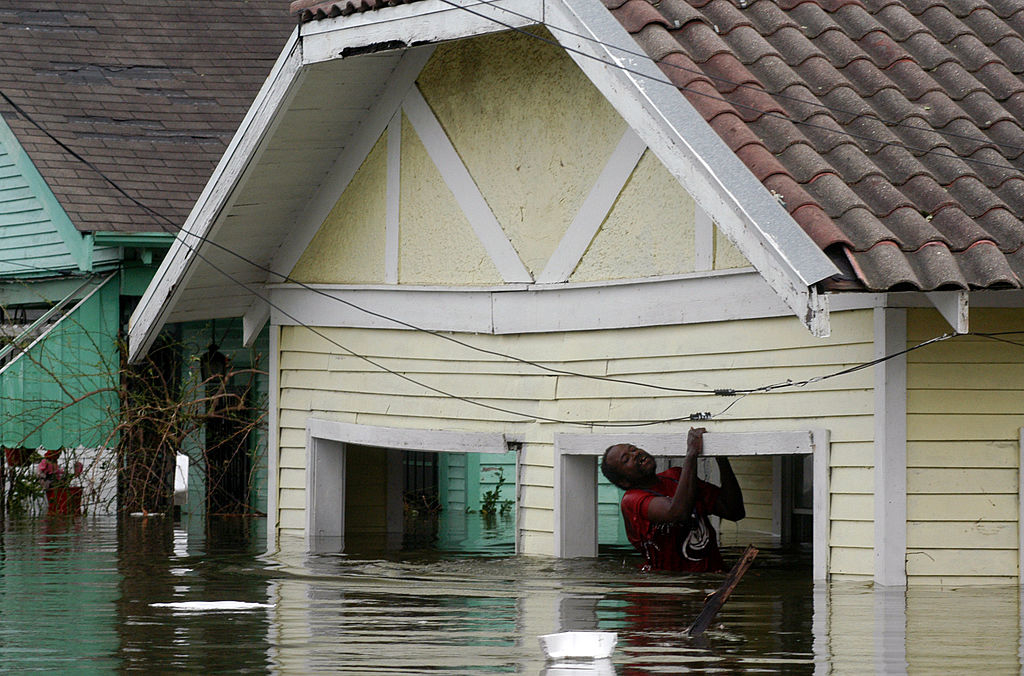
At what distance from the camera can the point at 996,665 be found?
6.84 meters

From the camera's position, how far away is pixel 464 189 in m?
12.2

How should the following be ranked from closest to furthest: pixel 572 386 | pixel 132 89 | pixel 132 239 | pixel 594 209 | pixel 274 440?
pixel 594 209, pixel 572 386, pixel 274 440, pixel 132 239, pixel 132 89

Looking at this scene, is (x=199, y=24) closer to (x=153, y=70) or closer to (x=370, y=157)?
(x=153, y=70)

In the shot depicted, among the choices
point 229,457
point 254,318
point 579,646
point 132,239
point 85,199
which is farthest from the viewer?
point 229,457

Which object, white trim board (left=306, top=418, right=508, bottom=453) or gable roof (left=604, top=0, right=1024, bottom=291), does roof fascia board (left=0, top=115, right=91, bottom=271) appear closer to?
white trim board (left=306, top=418, right=508, bottom=453)

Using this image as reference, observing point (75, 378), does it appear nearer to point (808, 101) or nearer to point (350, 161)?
point (350, 161)

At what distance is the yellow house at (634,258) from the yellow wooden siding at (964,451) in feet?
0.05

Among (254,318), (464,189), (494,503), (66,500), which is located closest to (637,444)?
(464,189)

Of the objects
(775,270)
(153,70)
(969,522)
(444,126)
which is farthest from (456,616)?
(153,70)

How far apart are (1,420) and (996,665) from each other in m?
13.7

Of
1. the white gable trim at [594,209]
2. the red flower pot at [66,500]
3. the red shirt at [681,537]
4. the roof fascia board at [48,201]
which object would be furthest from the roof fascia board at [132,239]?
the red shirt at [681,537]

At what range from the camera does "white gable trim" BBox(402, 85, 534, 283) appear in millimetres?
11945

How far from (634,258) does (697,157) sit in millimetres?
2206

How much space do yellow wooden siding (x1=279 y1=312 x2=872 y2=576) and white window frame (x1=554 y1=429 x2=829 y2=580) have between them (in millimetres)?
80
